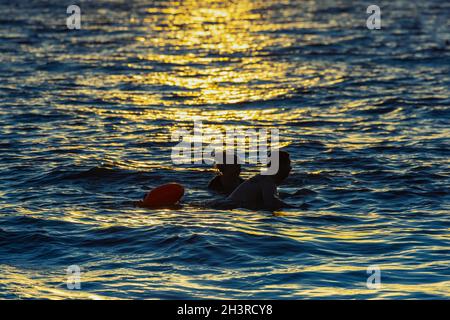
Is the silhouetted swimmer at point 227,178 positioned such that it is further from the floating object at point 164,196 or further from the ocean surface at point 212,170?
the floating object at point 164,196

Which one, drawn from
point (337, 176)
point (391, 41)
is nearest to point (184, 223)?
point (337, 176)

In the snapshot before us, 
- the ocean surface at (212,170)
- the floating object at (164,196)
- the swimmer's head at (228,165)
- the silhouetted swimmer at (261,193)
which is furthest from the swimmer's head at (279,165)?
Answer: the floating object at (164,196)

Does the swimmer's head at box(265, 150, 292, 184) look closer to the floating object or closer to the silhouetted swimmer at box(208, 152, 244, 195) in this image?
the silhouetted swimmer at box(208, 152, 244, 195)

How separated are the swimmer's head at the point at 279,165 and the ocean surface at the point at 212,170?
0.68 m

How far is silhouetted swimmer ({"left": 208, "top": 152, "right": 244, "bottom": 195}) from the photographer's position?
619 inches

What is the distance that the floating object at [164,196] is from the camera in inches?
587

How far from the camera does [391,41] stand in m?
39.6

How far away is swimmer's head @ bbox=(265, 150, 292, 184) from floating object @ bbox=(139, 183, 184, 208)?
153cm

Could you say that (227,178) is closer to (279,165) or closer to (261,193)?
(261,193)

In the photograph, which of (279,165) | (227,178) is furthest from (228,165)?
(279,165)

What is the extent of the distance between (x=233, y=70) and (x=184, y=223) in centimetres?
1896

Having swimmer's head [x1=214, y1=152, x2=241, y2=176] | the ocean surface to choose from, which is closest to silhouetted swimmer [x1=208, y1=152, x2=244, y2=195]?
swimmer's head [x1=214, y1=152, x2=241, y2=176]

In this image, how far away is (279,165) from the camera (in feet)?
48.1

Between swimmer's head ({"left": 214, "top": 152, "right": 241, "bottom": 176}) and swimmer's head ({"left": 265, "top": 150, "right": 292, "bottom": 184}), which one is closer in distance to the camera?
swimmer's head ({"left": 265, "top": 150, "right": 292, "bottom": 184})
